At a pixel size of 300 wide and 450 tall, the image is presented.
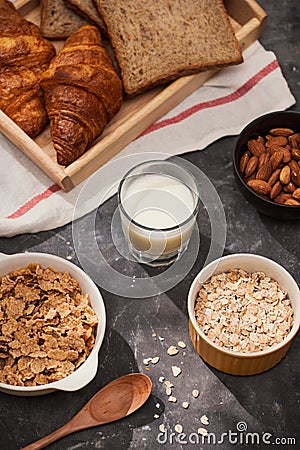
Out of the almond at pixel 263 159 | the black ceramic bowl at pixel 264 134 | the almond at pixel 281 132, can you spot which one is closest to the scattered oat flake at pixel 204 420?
the black ceramic bowl at pixel 264 134

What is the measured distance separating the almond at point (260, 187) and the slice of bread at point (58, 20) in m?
0.63

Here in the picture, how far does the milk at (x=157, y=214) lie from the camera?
1.45m

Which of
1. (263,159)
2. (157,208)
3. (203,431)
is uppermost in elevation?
(157,208)

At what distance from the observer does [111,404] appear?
4.52ft

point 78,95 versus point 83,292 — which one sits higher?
point 78,95

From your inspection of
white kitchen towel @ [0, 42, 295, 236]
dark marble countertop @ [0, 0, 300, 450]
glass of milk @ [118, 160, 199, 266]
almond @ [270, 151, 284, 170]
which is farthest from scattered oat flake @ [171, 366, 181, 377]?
almond @ [270, 151, 284, 170]

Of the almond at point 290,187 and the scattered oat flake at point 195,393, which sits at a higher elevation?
the almond at point 290,187

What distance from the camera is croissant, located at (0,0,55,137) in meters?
1.63

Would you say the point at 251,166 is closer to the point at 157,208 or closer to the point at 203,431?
the point at 157,208

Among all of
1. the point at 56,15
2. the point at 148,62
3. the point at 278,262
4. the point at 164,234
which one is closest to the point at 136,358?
the point at 164,234

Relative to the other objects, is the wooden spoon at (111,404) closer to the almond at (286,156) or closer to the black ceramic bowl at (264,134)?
the black ceramic bowl at (264,134)

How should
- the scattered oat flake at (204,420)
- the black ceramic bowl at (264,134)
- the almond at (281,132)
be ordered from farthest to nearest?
the almond at (281,132), the black ceramic bowl at (264,134), the scattered oat flake at (204,420)

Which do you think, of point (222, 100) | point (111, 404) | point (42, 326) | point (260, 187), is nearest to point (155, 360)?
point (111, 404)

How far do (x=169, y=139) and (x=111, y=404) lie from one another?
0.68m
